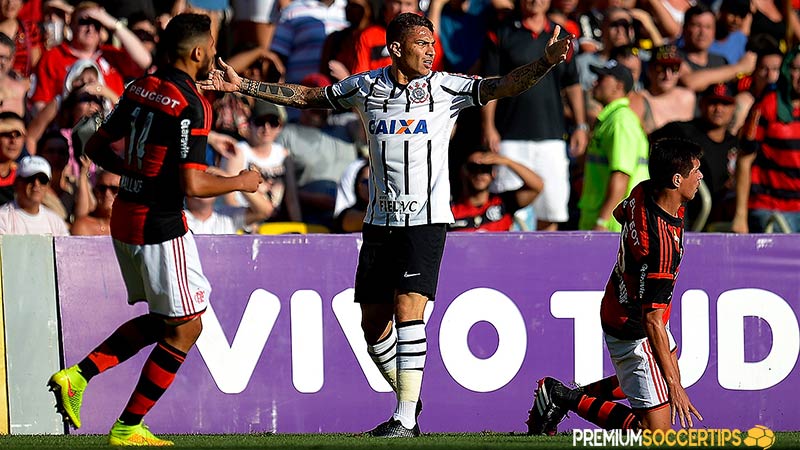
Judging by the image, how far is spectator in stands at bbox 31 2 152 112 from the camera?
12406 millimetres

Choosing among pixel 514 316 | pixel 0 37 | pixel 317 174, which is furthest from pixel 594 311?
pixel 0 37

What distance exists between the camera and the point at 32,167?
10281 mm

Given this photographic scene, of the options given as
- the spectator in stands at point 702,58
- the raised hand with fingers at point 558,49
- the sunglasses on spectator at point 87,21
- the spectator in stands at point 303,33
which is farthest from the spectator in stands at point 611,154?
the sunglasses on spectator at point 87,21

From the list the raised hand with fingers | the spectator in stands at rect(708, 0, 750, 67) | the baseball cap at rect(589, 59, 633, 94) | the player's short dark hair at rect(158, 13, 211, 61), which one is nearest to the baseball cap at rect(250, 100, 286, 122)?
the baseball cap at rect(589, 59, 633, 94)

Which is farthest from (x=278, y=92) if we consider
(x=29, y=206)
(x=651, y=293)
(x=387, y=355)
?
(x=29, y=206)

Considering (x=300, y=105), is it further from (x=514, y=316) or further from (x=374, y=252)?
(x=514, y=316)

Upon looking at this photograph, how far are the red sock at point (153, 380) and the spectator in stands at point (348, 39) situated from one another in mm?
5250

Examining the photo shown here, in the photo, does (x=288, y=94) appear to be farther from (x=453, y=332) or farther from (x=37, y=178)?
(x=37, y=178)

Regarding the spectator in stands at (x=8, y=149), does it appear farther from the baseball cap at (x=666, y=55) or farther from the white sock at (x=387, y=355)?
the baseball cap at (x=666, y=55)

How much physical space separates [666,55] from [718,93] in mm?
965

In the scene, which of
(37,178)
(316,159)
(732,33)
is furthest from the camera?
(732,33)

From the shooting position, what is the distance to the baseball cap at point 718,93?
11.8 meters

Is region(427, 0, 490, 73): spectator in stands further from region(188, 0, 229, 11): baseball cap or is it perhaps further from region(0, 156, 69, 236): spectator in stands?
region(0, 156, 69, 236): spectator in stands

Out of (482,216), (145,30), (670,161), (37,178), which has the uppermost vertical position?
(145,30)
